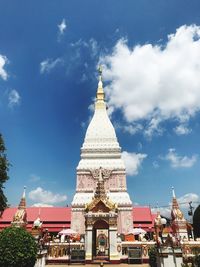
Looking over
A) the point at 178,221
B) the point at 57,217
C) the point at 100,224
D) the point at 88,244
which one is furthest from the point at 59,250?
the point at 57,217

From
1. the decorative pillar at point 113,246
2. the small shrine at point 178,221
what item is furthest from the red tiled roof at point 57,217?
the decorative pillar at point 113,246

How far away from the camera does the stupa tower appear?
38562mm

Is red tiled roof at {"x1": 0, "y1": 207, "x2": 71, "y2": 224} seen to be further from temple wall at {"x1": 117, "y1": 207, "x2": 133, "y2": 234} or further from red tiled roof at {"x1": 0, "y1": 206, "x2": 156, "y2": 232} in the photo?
temple wall at {"x1": 117, "y1": 207, "x2": 133, "y2": 234}

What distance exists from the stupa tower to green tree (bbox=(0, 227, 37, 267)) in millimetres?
25692

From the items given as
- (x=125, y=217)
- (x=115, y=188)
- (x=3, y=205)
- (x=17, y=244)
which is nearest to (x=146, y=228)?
(x=125, y=217)

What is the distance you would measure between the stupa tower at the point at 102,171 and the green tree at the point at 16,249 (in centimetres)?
2569

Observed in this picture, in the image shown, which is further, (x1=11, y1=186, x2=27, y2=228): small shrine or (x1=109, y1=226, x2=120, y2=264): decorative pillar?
(x1=11, y1=186, x2=27, y2=228): small shrine

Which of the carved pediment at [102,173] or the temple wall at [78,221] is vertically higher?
the carved pediment at [102,173]

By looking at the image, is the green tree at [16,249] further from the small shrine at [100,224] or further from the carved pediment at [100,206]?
the carved pediment at [100,206]

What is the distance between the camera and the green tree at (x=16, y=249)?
12391 millimetres

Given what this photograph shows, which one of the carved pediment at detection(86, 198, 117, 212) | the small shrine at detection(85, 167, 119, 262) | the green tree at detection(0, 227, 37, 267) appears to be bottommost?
the green tree at detection(0, 227, 37, 267)

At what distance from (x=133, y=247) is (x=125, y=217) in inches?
544

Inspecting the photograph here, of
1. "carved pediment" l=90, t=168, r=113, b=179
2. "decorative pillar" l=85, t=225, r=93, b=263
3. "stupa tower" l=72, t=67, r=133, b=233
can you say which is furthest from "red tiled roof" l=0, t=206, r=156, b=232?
"decorative pillar" l=85, t=225, r=93, b=263

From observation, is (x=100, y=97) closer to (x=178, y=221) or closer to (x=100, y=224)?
(x=178, y=221)
